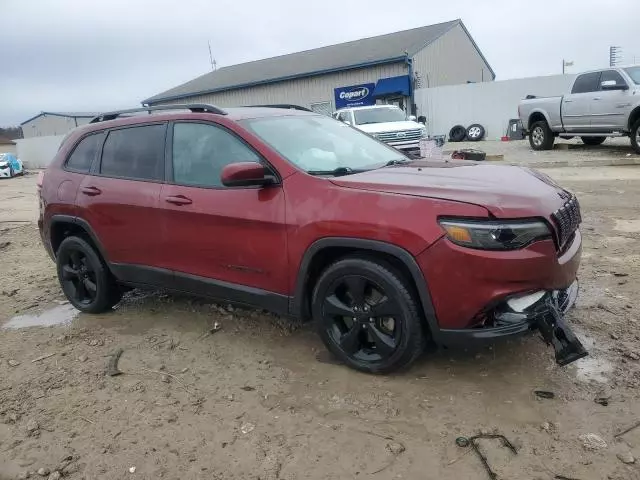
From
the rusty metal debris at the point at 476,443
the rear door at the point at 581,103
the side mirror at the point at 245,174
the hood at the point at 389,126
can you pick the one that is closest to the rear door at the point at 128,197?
the side mirror at the point at 245,174

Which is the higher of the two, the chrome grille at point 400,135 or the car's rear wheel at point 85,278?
the chrome grille at point 400,135

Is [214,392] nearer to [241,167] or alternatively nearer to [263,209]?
[263,209]

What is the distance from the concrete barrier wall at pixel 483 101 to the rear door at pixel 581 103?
9479 millimetres

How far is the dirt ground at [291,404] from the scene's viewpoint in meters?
2.67

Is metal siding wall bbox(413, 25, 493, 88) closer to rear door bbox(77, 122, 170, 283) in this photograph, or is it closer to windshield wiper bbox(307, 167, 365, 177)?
rear door bbox(77, 122, 170, 283)

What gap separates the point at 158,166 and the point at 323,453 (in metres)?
2.53

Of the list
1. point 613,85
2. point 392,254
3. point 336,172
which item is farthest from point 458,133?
point 392,254

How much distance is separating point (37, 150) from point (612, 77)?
34.5 meters

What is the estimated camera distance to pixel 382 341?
3.30 m

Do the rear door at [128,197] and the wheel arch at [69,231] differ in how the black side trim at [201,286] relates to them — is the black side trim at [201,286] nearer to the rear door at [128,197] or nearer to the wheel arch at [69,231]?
the rear door at [128,197]

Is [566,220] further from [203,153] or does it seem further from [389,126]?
[389,126]

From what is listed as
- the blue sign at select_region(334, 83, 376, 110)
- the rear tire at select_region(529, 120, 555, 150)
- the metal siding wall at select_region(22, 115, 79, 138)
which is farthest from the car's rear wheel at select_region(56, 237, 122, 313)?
the metal siding wall at select_region(22, 115, 79, 138)

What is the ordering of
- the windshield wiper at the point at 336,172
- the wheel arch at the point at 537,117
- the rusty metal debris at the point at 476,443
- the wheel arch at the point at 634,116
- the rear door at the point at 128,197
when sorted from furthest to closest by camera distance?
the wheel arch at the point at 537,117 → the wheel arch at the point at 634,116 → the rear door at the point at 128,197 → the windshield wiper at the point at 336,172 → the rusty metal debris at the point at 476,443

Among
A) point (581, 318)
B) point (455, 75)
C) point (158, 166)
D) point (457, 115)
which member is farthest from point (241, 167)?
point (455, 75)
